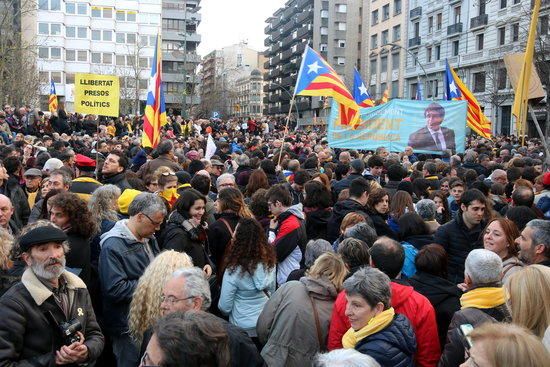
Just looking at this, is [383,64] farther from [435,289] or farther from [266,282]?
[435,289]

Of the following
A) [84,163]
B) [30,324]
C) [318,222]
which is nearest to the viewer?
[30,324]

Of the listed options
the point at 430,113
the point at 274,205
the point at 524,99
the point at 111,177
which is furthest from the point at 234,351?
the point at 430,113

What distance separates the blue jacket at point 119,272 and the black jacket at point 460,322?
2.37 m

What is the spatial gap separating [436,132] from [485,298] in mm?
10586

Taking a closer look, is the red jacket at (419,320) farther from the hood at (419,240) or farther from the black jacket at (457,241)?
the black jacket at (457,241)

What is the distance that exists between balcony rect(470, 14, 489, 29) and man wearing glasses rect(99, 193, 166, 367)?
52209mm

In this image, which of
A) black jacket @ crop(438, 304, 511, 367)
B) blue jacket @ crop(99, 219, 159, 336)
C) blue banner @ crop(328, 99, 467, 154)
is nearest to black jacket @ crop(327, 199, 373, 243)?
blue jacket @ crop(99, 219, 159, 336)

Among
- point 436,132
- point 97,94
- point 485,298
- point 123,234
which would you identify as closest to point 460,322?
point 485,298

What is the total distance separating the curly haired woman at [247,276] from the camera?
490 centimetres

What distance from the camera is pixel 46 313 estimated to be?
3.62 meters

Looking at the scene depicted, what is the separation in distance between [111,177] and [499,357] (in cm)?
635

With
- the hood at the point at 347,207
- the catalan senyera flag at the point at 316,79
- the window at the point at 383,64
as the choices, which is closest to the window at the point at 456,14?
the window at the point at 383,64

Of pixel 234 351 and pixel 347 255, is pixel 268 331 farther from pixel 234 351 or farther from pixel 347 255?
pixel 234 351

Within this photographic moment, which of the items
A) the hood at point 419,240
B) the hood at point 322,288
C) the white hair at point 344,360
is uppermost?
the white hair at point 344,360
